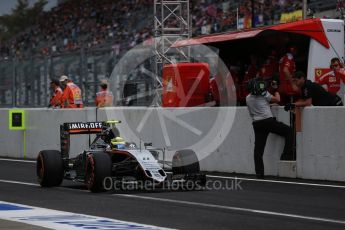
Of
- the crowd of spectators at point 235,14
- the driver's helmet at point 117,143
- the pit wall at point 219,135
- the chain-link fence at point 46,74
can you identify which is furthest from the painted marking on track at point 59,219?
the crowd of spectators at point 235,14

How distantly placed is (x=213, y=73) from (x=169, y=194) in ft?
29.7

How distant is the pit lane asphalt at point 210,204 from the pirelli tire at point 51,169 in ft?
0.50

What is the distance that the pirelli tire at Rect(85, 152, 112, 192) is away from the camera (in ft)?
37.2

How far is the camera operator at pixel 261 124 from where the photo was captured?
46.0 feet

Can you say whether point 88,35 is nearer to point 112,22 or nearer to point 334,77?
point 112,22

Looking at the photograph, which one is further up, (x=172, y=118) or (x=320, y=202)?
(x=172, y=118)

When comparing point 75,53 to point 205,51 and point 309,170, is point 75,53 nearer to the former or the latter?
point 205,51

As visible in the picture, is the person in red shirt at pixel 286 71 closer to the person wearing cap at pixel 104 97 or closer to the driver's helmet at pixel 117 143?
the person wearing cap at pixel 104 97

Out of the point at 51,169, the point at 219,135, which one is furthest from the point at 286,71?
the point at 51,169

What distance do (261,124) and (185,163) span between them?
8.46 ft

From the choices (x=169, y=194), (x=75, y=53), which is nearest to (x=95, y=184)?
(x=169, y=194)

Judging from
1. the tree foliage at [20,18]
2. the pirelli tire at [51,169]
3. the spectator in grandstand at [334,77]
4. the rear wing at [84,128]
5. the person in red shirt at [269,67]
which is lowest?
the pirelli tire at [51,169]

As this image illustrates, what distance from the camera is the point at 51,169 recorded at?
12.5 meters

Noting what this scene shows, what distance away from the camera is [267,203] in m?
10.3
